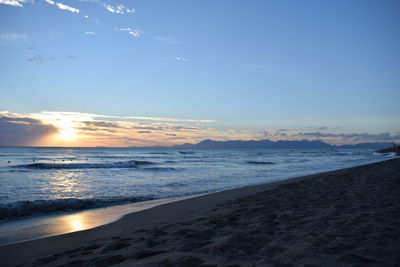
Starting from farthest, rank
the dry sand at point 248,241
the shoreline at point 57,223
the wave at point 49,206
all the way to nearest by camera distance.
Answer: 1. the wave at point 49,206
2. the shoreline at point 57,223
3. the dry sand at point 248,241

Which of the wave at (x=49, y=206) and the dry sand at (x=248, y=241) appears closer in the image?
the dry sand at (x=248, y=241)

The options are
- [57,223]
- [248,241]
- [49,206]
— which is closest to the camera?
[248,241]

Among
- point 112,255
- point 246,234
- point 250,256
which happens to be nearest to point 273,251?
point 250,256

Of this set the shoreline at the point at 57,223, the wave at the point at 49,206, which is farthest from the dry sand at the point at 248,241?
the wave at the point at 49,206

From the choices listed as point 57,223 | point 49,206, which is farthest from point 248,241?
point 49,206

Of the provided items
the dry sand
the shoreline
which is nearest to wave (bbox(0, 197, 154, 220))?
the shoreline

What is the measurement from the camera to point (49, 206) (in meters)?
8.35

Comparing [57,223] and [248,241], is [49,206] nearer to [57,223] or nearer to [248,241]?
[57,223]

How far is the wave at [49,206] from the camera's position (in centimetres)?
751

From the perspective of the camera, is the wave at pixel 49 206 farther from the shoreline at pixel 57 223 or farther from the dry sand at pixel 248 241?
the dry sand at pixel 248 241

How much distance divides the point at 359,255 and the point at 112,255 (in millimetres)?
3197

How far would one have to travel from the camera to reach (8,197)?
372 inches

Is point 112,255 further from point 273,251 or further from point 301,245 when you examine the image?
point 301,245

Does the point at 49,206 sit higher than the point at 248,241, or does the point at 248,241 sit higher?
the point at 248,241
